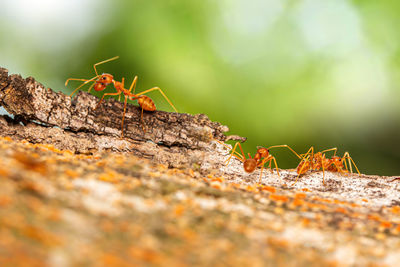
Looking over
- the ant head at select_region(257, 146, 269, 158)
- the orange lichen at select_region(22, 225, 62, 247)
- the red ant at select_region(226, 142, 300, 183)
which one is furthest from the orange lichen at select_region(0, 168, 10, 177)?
the ant head at select_region(257, 146, 269, 158)

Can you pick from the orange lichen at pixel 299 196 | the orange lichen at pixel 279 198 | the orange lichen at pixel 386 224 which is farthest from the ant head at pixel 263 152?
the orange lichen at pixel 386 224

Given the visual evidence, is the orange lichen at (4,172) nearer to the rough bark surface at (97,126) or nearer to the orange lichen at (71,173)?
the orange lichen at (71,173)

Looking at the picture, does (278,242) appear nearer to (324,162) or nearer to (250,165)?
(250,165)

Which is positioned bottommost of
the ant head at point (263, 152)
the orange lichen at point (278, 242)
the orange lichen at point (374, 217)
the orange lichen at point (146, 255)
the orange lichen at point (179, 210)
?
the orange lichen at point (146, 255)

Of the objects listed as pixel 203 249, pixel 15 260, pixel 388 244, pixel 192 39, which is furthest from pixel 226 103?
pixel 15 260

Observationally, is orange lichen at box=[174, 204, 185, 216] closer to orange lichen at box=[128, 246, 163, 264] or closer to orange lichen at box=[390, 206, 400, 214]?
orange lichen at box=[128, 246, 163, 264]

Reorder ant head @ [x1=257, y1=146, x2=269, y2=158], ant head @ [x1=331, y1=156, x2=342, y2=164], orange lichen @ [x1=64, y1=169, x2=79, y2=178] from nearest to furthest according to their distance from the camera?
1. orange lichen @ [x1=64, y1=169, x2=79, y2=178]
2. ant head @ [x1=257, y1=146, x2=269, y2=158]
3. ant head @ [x1=331, y1=156, x2=342, y2=164]

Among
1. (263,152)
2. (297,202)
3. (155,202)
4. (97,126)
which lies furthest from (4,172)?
(263,152)

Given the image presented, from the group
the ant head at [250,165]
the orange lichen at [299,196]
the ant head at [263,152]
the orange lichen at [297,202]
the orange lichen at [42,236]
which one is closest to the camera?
the orange lichen at [42,236]

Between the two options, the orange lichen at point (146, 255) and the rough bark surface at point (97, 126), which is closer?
the orange lichen at point (146, 255)

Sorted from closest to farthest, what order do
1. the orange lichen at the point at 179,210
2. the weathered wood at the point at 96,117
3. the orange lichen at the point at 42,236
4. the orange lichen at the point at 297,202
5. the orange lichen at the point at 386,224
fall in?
the orange lichen at the point at 42,236, the orange lichen at the point at 179,210, the orange lichen at the point at 386,224, the orange lichen at the point at 297,202, the weathered wood at the point at 96,117

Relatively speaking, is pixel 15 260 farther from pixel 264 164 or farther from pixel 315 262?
pixel 264 164
